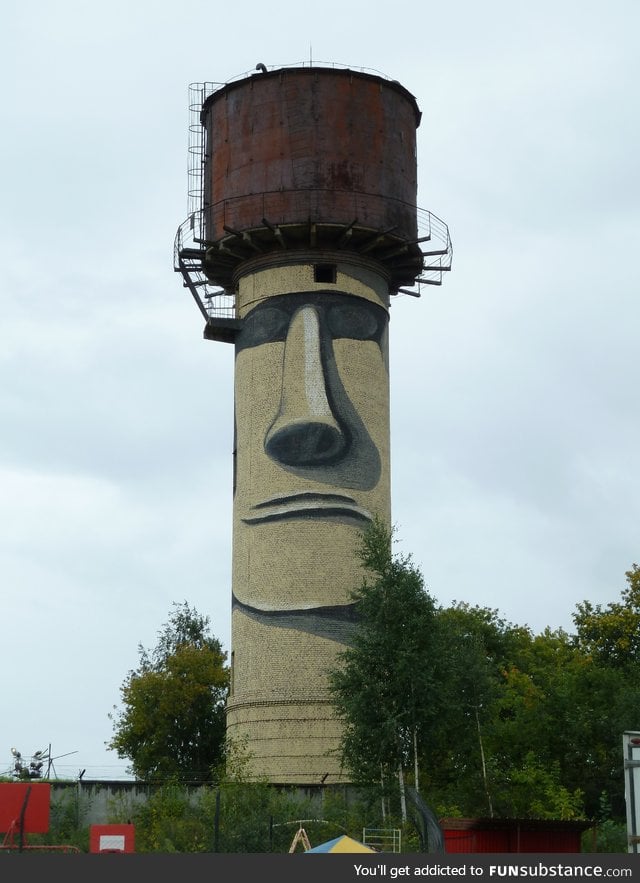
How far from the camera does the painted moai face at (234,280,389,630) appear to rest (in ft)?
154

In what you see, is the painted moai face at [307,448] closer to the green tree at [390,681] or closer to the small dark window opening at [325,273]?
the small dark window opening at [325,273]

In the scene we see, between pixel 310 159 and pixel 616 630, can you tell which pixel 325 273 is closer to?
pixel 310 159

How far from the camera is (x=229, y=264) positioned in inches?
2051

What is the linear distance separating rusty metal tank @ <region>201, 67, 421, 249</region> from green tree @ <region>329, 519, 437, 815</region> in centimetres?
1561

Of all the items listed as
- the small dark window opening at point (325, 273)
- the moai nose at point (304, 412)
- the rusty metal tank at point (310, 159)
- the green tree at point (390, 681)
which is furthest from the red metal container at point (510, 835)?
the rusty metal tank at point (310, 159)

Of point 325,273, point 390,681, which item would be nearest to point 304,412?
point 325,273

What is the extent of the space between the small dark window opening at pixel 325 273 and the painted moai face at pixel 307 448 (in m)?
0.65

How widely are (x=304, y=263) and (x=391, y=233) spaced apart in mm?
3265

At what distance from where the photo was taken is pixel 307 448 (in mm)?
48031

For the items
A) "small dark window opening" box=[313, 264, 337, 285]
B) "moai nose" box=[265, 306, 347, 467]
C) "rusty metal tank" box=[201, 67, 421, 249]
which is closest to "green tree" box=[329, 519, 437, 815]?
"moai nose" box=[265, 306, 347, 467]

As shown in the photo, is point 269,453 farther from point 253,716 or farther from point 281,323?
point 253,716

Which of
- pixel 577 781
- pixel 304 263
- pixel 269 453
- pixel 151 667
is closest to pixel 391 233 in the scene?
pixel 304 263

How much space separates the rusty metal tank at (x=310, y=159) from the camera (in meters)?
49.6

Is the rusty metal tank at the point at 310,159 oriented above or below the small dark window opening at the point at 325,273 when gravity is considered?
above
